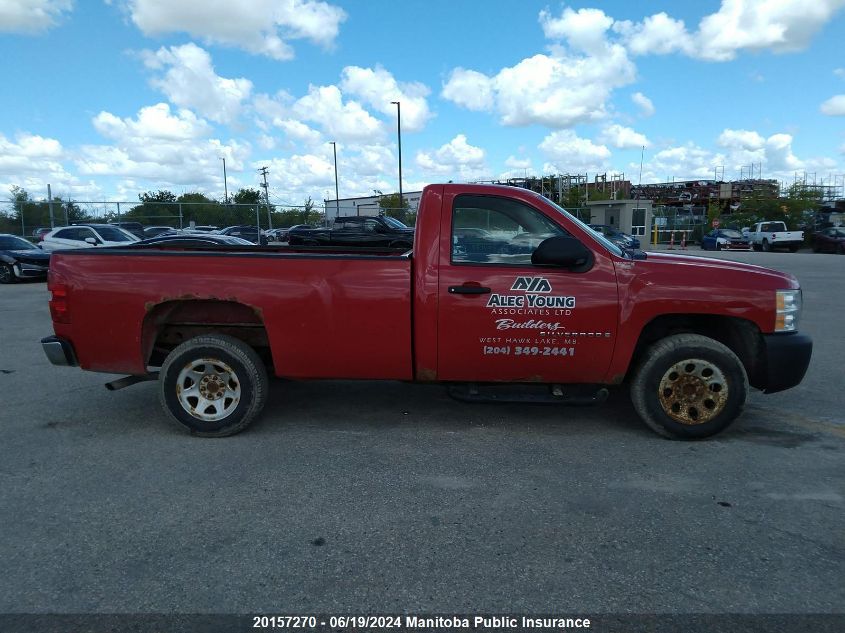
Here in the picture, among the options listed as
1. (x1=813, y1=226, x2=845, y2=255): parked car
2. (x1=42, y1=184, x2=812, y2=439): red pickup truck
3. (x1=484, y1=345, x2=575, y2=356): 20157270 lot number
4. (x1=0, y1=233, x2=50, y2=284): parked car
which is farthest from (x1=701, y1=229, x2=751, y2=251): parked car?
(x1=484, y1=345, x2=575, y2=356): 20157270 lot number

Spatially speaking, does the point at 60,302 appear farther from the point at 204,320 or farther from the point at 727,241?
the point at 727,241

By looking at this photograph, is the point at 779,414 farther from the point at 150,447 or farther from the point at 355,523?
the point at 150,447

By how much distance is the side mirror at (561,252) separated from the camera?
165 inches

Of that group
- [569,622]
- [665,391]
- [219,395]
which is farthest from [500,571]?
[219,395]

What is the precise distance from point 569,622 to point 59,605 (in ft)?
7.21

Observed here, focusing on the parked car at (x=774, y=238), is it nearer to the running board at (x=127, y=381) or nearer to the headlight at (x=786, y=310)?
the headlight at (x=786, y=310)

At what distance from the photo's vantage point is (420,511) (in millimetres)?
3488

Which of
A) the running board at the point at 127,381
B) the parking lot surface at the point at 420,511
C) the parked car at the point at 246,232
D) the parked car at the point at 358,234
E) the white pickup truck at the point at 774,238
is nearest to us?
the parking lot surface at the point at 420,511

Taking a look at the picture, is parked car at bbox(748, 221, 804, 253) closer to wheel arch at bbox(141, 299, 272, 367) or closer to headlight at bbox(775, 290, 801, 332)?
headlight at bbox(775, 290, 801, 332)

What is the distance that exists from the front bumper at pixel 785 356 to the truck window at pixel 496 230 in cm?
171

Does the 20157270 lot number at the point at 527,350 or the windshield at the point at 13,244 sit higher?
the windshield at the point at 13,244

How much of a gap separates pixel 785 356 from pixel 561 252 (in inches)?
72.8

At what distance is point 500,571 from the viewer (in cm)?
289

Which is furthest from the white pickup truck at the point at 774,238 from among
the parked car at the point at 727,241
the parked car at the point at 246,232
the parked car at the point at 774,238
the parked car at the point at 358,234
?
the parked car at the point at 246,232
